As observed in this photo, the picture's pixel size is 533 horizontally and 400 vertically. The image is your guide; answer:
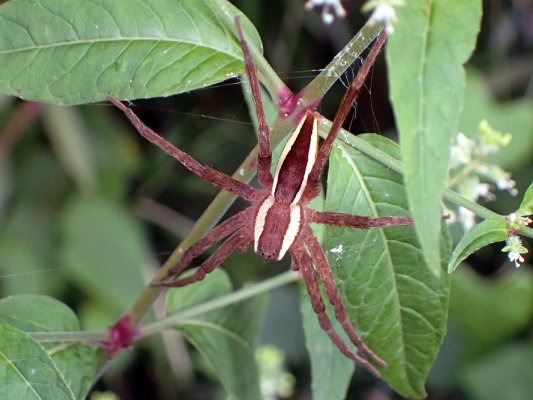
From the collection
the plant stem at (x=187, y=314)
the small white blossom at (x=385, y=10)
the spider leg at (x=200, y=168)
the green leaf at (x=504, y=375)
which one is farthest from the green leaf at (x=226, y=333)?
the green leaf at (x=504, y=375)

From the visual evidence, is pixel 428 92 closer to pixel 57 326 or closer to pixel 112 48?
pixel 112 48

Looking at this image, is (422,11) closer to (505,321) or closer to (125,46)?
(125,46)

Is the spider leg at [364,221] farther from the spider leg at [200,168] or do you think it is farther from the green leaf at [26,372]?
the green leaf at [26,372]

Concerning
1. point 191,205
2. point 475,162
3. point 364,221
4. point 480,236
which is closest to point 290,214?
point 364,221

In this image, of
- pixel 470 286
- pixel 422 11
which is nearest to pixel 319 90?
pixel 422 11

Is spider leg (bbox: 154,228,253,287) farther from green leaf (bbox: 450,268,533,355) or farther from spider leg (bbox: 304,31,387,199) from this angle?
green leaf (bbox: 450,268,533,355)
